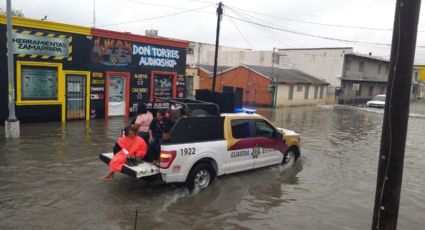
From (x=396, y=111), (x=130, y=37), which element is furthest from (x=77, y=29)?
(x=396, y=111)

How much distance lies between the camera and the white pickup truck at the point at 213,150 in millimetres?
7598

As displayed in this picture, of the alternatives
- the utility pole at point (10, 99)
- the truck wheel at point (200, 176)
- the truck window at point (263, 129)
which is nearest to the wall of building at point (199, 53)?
the utility pole at point (10, 99)

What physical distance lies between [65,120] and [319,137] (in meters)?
11.3

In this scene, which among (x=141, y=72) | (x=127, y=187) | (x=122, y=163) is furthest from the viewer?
(x=141, y=72)

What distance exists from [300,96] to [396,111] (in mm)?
33246

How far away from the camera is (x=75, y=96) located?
17141 millimetres

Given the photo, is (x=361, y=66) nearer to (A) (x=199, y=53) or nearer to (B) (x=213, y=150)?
(A) (x=199, y=53)

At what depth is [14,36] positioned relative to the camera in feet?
47.9

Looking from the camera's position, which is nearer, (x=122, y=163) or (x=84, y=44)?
(x=122, y=163)

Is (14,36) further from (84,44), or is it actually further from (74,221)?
(74,221)

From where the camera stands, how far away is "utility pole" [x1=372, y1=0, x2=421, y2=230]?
14.7ft

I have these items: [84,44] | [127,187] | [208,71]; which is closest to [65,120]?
[84,44]

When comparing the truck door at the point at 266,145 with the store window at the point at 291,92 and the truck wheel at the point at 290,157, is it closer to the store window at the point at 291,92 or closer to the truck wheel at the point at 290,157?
the truck wheel at the point at 290,157

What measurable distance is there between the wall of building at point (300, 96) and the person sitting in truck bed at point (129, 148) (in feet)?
88.1
